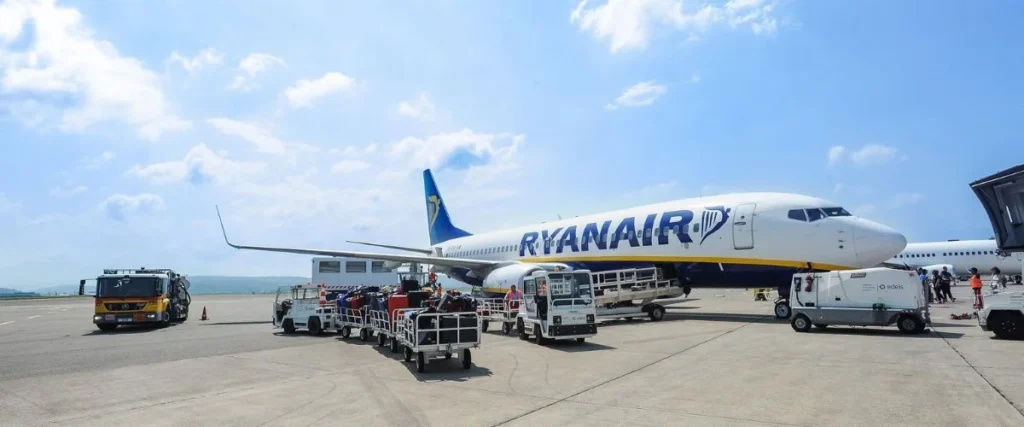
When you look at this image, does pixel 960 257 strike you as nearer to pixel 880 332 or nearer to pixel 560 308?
pixel 880 332

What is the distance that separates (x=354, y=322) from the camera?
55.2ft

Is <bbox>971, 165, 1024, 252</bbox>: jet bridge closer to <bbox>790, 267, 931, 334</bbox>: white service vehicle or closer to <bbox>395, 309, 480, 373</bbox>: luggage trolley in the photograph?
<bbox>790, 267, 931, 334</bbox>: white service vehicle

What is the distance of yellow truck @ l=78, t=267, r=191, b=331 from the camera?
2112 centimetres

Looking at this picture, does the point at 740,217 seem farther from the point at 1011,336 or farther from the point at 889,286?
the point at 1011,336

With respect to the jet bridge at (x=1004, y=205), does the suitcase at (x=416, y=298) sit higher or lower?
lower

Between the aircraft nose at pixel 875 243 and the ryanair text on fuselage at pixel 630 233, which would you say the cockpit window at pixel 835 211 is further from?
the ryanair text on fuselage at pixel 630 233

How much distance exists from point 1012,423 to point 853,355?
506cm

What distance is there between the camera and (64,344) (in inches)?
667

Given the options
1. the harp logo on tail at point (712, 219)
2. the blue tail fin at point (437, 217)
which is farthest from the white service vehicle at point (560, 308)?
the blue tail fin at point (437, 217)

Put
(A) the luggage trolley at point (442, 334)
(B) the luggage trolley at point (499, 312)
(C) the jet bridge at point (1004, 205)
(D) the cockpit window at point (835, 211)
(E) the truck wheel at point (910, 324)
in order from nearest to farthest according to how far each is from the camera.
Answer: (A) the luggage trolley at point (442, 334), (C) the jet bridge at point (1004, 205), (E) the truck wheel at point (910, 324), (D) the cockpit window at point (835, 211), (B) the luggage trolley at point (499, 312)

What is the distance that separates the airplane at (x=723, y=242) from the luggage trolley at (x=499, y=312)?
5.83 ft

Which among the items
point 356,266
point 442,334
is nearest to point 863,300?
point 442,334

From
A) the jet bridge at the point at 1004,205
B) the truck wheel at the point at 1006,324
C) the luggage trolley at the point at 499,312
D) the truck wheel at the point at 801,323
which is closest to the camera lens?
the jet bridge at the point at 1004,205

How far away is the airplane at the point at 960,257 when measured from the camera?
48.8 meters
